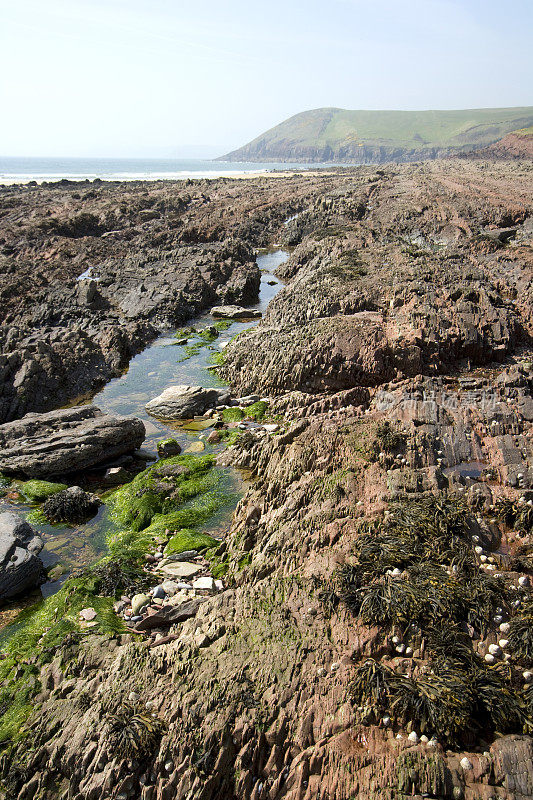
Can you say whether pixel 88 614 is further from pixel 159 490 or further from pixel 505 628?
pixel 505 628

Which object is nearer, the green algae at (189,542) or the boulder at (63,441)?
the green algae at (189,542)

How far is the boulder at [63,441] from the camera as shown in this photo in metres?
15.3

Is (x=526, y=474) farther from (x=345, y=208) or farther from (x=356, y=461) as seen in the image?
(x=345, y=208)

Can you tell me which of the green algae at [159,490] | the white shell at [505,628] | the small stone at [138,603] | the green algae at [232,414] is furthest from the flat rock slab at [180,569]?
the green algae at [232,414]

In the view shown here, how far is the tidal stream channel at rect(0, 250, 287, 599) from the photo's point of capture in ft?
40.7

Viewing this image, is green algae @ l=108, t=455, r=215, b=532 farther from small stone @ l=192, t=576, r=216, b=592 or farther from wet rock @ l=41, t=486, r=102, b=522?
small stone @ l=192, t=576, r=216, b=592

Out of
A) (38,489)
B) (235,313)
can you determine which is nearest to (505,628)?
(38,489)

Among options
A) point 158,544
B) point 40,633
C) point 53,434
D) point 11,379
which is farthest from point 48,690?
point 11,379

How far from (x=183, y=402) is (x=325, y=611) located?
12.3m

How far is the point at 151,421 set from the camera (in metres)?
19.1

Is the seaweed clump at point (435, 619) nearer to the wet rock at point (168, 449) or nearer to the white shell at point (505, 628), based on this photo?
the white shell at point (505, 628)

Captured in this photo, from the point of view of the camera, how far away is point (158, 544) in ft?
40.7

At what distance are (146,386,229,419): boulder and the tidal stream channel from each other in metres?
0.40

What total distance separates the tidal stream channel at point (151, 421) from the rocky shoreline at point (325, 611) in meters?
0.77
